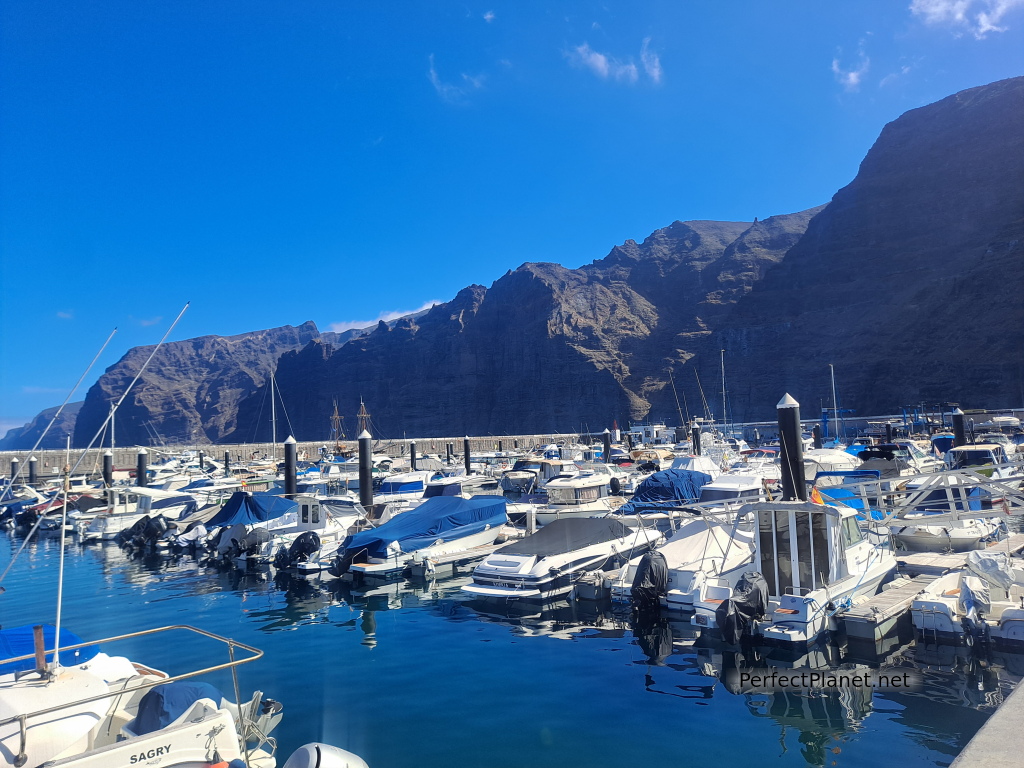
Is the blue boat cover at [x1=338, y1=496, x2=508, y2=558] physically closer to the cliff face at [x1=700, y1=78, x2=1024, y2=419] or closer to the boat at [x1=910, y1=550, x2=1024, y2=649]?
the boat at [x1=910, y1=550, x2=1024, y2=649]

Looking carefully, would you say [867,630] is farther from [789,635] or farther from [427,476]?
[427,476]

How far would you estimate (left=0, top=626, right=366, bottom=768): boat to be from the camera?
18.4 ft

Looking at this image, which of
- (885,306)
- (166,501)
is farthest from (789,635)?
(885,306)

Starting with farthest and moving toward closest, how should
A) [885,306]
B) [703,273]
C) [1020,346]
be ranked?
[703,273] → [885,306] → [1020,346]

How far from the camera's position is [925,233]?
130 m

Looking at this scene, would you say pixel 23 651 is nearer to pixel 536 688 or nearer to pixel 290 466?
pixel 536 688

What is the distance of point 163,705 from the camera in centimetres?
652

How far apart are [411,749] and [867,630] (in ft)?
26.9

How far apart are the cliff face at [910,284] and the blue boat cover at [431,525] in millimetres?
92190

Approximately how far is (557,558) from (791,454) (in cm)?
644

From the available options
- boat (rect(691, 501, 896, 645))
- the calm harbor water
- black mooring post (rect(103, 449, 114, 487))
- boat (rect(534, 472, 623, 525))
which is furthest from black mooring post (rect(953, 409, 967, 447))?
black mooring post (rect(103, 449, 114, 487))

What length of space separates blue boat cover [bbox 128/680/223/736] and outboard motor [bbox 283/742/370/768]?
4.29 feet

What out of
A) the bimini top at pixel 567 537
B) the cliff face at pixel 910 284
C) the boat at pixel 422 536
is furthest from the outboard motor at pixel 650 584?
the cliff face at pixel 910 284

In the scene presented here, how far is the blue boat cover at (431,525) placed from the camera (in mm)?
19188
